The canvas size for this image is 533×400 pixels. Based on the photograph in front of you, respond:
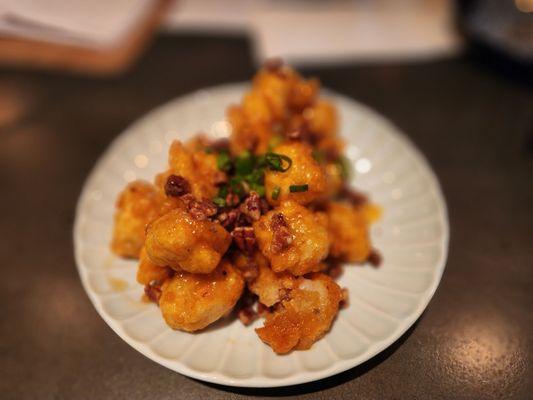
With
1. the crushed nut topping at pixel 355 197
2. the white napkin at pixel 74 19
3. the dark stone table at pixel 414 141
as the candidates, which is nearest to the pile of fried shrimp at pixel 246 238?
the crushed nut topping at pixel 355 197

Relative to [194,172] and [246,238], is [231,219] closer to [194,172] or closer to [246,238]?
[246,238]

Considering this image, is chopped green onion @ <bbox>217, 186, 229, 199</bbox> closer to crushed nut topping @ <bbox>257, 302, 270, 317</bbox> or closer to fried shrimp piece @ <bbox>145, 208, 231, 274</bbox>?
fried shrimp piece @ <bbox>145, 208, 231, 274</bbox>

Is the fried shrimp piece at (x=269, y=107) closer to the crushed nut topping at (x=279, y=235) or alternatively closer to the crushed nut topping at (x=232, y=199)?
the crushed nut topping at (x=232, y=199)

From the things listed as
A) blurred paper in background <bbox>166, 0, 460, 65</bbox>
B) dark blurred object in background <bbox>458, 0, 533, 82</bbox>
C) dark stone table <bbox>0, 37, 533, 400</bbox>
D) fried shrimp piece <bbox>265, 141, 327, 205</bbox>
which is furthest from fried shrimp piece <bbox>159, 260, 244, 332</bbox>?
dark blurred object in background <bbox>458, 0, 533, 82</bbox>

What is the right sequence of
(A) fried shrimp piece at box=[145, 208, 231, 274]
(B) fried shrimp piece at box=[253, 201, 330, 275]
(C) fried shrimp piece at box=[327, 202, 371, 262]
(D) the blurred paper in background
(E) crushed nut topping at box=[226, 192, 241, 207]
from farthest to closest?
1. (D) the blurred paper in background
2. (C) fried shrimp piece at box=[327, 202, 371, 262]
3. (E) crushed nut topping at box=[226, 192, 241, 207]
4. (B) fried shrimp piece at box=[253, 201, 330, 275]
5. (A) fried shrimp piece at box=[145, 208, 231, 274]

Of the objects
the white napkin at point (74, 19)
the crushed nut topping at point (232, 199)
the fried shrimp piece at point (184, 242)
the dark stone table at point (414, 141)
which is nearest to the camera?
the fried shrimp piece at point (184, 242)

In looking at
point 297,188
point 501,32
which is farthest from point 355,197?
point 501,32

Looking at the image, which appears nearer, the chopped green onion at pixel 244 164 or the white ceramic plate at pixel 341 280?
the white ceramic plate at pixel 341 280
